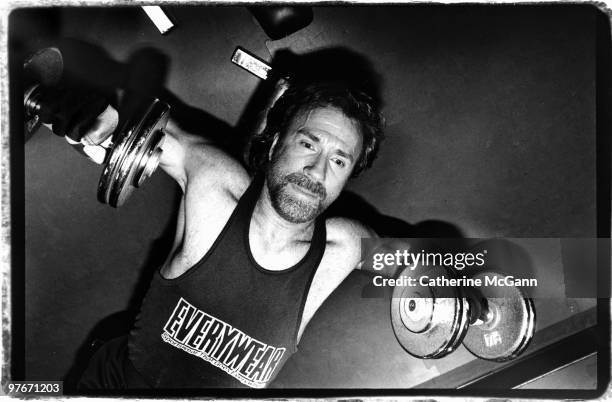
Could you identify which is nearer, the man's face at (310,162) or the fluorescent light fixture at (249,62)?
the man's face at (310,162)

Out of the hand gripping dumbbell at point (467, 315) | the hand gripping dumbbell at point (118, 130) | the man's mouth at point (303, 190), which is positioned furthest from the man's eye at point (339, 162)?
the hand gripping dumbbell at point (118, 130)

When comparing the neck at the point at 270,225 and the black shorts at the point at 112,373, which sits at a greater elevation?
the neck at the point at 270,225

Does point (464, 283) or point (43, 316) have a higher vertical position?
point (464, 283)

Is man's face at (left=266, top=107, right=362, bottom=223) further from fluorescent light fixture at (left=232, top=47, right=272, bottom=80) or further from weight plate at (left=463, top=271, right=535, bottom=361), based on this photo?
weight plate at (left=463, top=271, right=535, bottom=361)

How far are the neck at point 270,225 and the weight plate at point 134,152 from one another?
297 millimetres

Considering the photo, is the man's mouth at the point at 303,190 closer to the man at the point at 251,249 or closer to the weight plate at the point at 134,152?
the man at the point at 251,249

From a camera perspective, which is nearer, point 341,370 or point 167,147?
point 167,147

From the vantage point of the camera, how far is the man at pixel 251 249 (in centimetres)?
113

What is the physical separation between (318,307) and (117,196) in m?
0.65

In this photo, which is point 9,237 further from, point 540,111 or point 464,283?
point 540,111

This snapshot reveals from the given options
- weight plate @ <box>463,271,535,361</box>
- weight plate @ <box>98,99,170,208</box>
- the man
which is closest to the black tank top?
the man

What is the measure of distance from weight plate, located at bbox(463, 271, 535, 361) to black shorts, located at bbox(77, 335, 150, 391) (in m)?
0.99

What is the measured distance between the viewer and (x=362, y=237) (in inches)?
48.3

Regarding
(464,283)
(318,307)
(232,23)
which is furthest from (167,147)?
(464,283)
